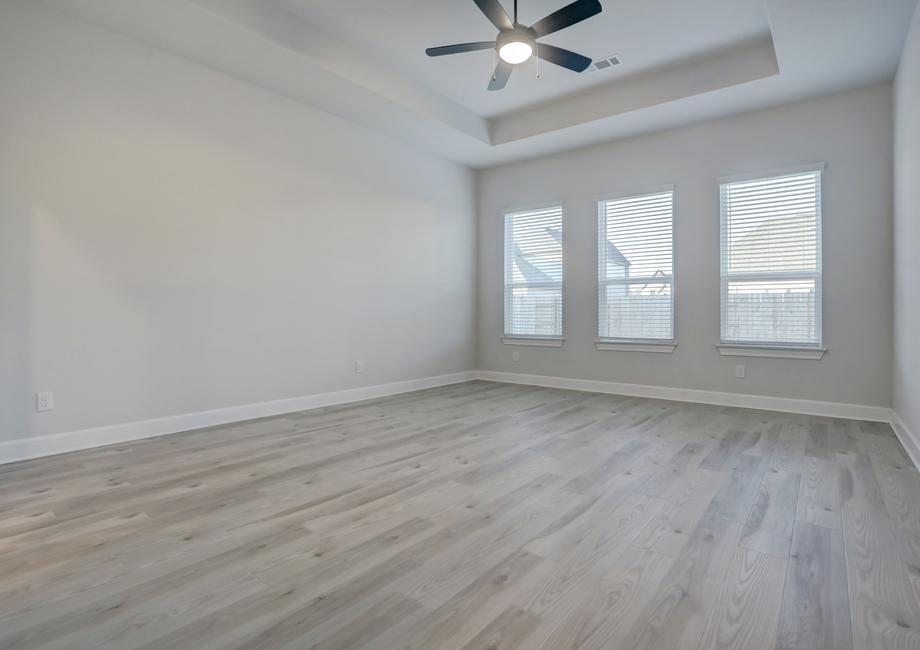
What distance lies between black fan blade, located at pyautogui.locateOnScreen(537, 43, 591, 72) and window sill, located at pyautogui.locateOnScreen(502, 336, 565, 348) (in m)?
3.26

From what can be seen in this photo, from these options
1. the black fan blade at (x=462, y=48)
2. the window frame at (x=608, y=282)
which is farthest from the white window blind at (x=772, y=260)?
the black fan blade at (x=462, y=48)

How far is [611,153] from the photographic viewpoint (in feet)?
18.5

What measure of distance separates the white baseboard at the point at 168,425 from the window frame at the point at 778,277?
136 inches

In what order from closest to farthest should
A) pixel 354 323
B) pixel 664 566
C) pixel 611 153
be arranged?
pixel 664 566 → pixel 354 323 → pixel 611 153

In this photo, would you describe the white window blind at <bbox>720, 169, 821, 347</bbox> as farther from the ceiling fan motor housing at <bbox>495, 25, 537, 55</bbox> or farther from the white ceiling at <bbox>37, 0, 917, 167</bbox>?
the ceiling fan motor housing at <bbox>495, 25, 537, 55</bbox>

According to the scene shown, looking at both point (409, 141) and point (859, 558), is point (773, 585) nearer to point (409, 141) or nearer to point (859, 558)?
point (859, 558)

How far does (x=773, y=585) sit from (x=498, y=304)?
16.9 feet

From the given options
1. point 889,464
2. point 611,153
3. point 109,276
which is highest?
point 611,153

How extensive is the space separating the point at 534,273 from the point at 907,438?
12.8 feet

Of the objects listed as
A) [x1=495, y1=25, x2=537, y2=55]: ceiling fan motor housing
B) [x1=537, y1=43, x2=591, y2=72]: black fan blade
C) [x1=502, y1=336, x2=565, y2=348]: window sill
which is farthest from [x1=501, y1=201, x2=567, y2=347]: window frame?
[x1=495, y1=25, x2=537, y2=55]: ceiling fan motor housing

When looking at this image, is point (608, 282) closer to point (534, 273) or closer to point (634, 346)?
point (634, 346)

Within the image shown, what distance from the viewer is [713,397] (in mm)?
4988

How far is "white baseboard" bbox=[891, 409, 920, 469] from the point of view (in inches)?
117

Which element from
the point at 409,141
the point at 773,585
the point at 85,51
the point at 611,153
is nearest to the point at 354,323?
the point at 409,141
